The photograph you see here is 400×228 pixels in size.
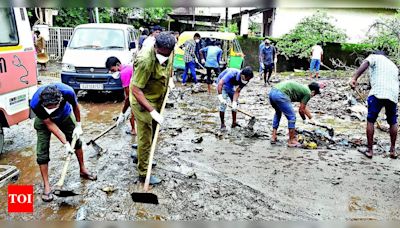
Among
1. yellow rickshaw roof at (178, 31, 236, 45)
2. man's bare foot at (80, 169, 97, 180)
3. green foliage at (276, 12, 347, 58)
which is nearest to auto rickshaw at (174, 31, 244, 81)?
yellow rickshaw roof at (178, 31, 236, 45)

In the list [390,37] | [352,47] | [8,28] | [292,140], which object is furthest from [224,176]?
[352,47]

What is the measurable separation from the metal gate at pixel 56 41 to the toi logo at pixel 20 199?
1521 centimetres

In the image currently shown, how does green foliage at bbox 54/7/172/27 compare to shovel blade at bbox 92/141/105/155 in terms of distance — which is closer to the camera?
shovel blade at bbox 92/141/105/155

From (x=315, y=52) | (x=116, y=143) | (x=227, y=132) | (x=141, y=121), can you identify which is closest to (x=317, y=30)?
(x=315, y=52)

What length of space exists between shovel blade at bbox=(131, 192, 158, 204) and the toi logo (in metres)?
1.07

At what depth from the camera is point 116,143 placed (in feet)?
19.9

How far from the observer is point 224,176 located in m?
4.76

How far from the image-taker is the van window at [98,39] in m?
9.29

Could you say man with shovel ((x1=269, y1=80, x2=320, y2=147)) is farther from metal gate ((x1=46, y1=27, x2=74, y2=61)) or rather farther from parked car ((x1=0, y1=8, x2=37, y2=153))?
metal gate ((x1=46, y1=27, x2=74, y2=61))

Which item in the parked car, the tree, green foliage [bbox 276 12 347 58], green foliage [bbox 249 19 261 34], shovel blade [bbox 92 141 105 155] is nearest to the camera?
the parked car

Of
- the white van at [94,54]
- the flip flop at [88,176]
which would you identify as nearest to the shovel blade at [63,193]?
the flip flop at [88,176]

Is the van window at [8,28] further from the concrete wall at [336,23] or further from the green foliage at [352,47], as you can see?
the green foliage at [352,47]

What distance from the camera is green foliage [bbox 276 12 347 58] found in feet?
55.8

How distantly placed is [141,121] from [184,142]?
215cm
